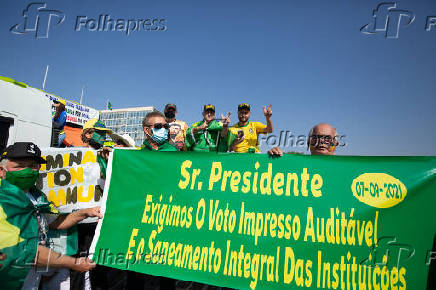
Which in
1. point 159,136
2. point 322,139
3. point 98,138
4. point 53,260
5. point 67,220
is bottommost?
point 53,260

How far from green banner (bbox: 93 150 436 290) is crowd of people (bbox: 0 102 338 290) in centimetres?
37

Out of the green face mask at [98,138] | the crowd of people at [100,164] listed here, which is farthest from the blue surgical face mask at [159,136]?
the green face mask at [98,138]

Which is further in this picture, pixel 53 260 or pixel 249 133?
pixel 249 133

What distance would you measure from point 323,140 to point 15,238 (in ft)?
10.7

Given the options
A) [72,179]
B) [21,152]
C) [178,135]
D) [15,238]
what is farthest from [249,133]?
[15,238]

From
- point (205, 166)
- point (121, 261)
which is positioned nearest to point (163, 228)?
point (121, 261)

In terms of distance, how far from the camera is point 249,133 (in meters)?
4.46

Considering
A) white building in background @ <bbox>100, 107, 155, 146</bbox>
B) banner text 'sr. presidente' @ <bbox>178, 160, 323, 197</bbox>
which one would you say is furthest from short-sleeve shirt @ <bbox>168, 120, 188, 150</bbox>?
white building in background @ <bbox>100, 107, 155, 146</bbox>

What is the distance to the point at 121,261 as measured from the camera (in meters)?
2.73

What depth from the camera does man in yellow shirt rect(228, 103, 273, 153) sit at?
14.1 feet

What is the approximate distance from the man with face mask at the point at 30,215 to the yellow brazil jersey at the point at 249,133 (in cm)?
248

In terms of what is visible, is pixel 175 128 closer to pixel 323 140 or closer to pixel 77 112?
pixel 323 140

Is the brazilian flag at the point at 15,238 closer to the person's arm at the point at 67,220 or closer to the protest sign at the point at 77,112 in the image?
the person's arm at the point at 67,220

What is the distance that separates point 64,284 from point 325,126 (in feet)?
12.3
